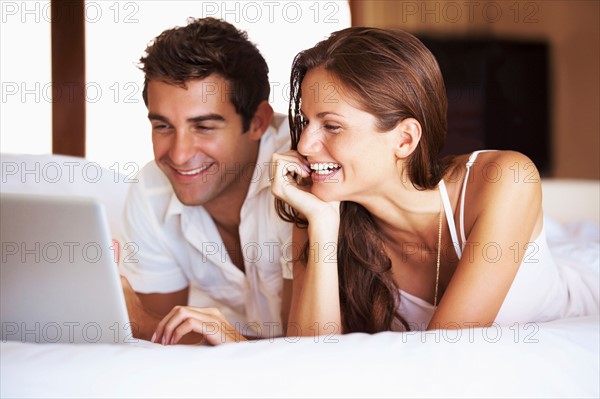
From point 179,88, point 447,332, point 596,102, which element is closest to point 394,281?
point 447,332

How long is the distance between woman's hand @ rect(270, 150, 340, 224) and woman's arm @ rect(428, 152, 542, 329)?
0.77 feet

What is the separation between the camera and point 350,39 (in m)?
1.20

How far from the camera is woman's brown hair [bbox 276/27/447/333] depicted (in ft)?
3.84

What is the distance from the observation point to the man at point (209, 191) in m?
1.52

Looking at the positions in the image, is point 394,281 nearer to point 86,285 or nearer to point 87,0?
point 86,285

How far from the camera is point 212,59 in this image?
4.96 feet

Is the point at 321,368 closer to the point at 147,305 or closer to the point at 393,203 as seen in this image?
the point at 393,203

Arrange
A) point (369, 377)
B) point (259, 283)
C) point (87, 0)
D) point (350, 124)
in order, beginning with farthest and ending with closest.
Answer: point (87, 0), point (259, 283), point (350, 124), point (369, 377)

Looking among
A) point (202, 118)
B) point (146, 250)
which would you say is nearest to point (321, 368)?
point (202, 118)

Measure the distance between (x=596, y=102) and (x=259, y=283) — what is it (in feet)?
7.17

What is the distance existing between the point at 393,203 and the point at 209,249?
521 mm

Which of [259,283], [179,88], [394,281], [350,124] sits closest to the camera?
[350,124]

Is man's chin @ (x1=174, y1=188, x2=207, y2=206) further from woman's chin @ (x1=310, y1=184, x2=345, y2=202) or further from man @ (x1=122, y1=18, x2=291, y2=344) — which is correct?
woman's chin @ (x1=310, y1=184, x2=345, y2=202)

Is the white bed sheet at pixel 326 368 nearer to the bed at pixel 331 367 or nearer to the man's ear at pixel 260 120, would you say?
the bed at pixel 331 367
